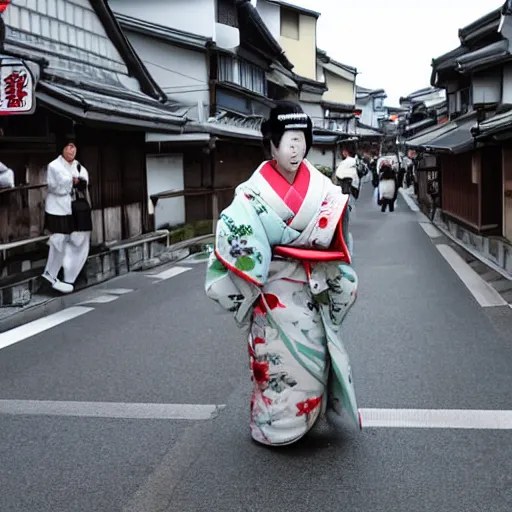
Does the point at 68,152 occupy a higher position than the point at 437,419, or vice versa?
the point at 68,152

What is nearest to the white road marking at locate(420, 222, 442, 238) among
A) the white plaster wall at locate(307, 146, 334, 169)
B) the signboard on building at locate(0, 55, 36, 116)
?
the signboard on building at locate(0, 55, 36, 116)

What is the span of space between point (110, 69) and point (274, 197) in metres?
13.5

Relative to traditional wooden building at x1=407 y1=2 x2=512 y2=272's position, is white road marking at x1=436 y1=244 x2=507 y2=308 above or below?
below

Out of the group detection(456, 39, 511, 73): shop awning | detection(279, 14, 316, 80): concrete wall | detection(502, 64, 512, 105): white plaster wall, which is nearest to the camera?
detection(456, 39, 511, 73): shop awning

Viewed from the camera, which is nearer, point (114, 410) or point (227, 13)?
point (114, 410)

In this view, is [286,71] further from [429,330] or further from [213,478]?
[213,478]

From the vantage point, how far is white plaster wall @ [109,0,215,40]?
1052 inches

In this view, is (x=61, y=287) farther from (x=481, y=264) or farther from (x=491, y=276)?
(x=481, y=264)

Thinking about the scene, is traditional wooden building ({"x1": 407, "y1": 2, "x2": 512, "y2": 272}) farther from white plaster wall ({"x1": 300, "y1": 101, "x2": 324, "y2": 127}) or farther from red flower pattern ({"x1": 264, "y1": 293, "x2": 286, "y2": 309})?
white plaster wall ({"x1": 300, "y1": 101, "x2": 324, "y2": 127})

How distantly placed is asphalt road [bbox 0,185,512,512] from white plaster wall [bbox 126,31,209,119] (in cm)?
1673

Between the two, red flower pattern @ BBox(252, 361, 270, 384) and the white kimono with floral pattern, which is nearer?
the white kimono with floral pattern

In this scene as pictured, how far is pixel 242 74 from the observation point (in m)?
30.9

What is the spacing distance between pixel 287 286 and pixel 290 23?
4648cm

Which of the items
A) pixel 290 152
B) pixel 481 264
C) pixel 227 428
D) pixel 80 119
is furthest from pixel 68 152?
pixel 481 264
